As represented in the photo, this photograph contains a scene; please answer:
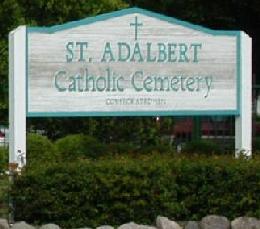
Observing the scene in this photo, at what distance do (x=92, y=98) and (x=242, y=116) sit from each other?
2389mm

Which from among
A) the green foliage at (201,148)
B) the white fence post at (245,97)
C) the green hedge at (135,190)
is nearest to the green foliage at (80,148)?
the green foliage at (201,148)

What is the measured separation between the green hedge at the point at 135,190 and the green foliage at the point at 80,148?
72.2 inches

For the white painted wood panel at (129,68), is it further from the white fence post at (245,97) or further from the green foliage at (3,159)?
the green foliage at (3,159)

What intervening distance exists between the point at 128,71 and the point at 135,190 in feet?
7.41

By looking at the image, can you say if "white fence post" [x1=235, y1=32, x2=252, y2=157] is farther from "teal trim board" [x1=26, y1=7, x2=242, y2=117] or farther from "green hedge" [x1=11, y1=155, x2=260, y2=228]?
"green hedge" [x1=11, y1=155, x2=260, y2=228]

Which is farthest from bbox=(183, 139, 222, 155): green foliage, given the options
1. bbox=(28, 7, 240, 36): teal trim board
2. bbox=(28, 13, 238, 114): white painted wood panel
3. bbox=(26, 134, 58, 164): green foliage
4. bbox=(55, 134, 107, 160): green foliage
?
bbox=(26, 134, 58, 164): green foliage

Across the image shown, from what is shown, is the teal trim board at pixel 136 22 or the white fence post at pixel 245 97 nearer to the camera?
the teal trim board at pixel 136 22

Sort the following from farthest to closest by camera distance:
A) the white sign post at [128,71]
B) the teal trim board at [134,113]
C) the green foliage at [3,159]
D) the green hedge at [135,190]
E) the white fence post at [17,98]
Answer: the green foliage at [3,159] < the teal trim board at [134,113] < the white sign post at [128,71] < the white fence post at [17,98] < the green hedge at [135,190]

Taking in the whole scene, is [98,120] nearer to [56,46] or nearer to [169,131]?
[169,131]

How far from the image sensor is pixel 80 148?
44.3ft

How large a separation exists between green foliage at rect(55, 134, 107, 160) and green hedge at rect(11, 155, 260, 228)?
1.84 meters

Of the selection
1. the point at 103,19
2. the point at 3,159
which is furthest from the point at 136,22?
the point at 3,159

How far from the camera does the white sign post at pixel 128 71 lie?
11906 mm

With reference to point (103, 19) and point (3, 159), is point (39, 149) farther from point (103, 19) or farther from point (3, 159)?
point (103, 19)
